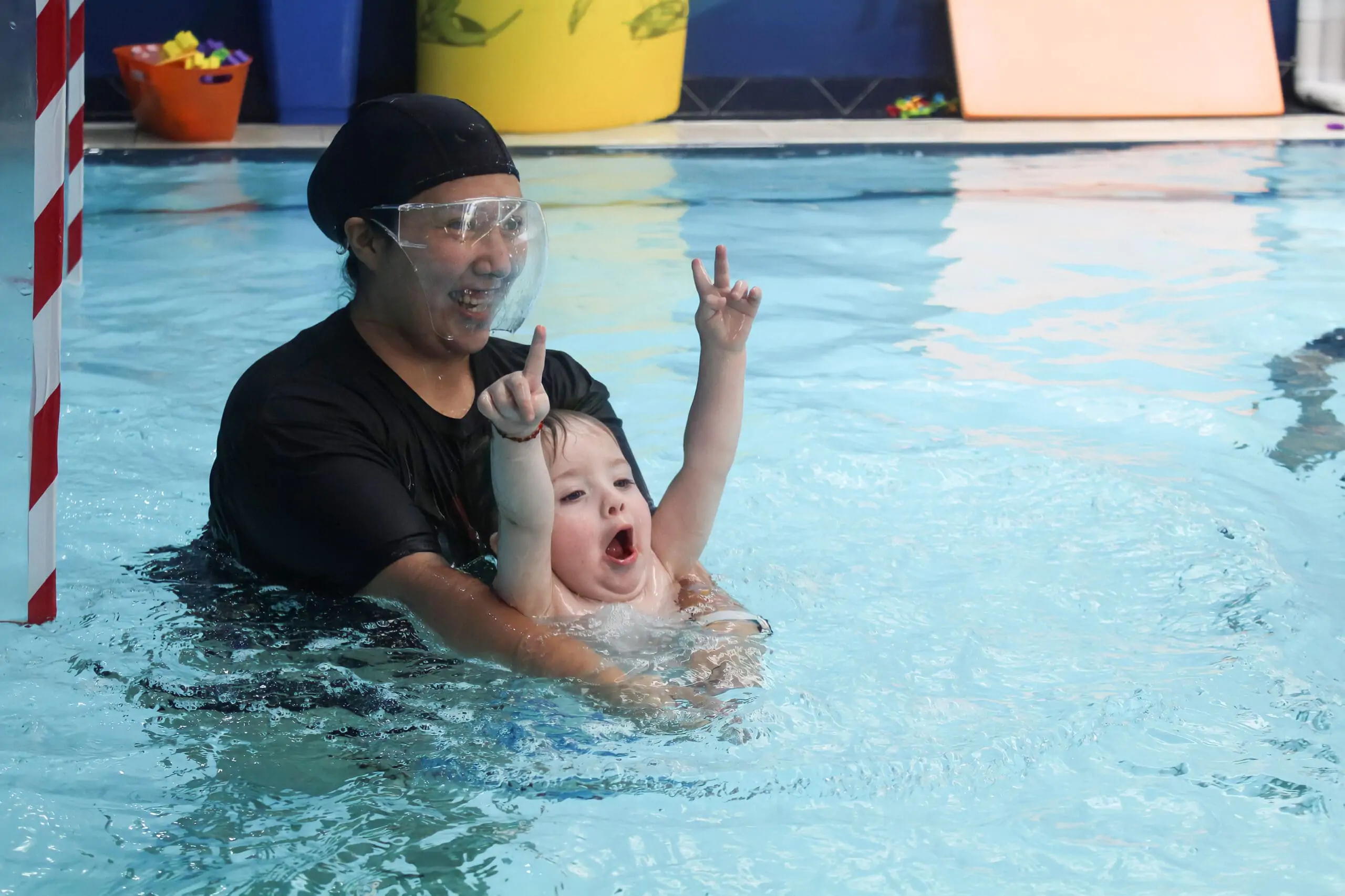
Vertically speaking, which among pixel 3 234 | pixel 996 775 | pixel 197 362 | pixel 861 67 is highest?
pixel 861 67

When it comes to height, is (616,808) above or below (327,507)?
below

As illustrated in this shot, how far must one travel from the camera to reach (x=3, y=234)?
2828mm

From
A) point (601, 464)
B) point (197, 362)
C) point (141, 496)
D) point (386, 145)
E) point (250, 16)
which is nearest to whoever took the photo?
point (386, 145)

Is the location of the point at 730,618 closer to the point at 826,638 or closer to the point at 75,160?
the point at 826,638

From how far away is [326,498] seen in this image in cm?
268

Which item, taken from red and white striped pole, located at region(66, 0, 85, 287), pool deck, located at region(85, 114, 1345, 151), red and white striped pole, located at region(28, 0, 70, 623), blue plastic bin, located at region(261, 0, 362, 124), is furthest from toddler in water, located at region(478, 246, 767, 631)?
blue plastic bin, located at region(261, 0, 362, 124)

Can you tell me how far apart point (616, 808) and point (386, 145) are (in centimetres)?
132

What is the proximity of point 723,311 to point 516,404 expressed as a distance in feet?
2.75

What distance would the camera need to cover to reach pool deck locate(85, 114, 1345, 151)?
9383mm

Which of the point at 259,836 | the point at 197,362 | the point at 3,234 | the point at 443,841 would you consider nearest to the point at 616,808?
the point at 443,841

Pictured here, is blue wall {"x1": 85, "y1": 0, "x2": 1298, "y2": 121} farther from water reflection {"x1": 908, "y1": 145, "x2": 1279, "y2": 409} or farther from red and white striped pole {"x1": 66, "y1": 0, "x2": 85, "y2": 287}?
red and white striped pole {"x1": 66, "y1": 0, "x2": 85, "y2": 287}

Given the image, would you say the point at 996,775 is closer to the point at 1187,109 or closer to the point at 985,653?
the point at 985,653

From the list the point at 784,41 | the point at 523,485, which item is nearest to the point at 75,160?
the point at 523,485

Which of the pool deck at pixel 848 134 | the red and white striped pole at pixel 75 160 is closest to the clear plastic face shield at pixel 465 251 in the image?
the red and white striped pole at pixel 75 160
